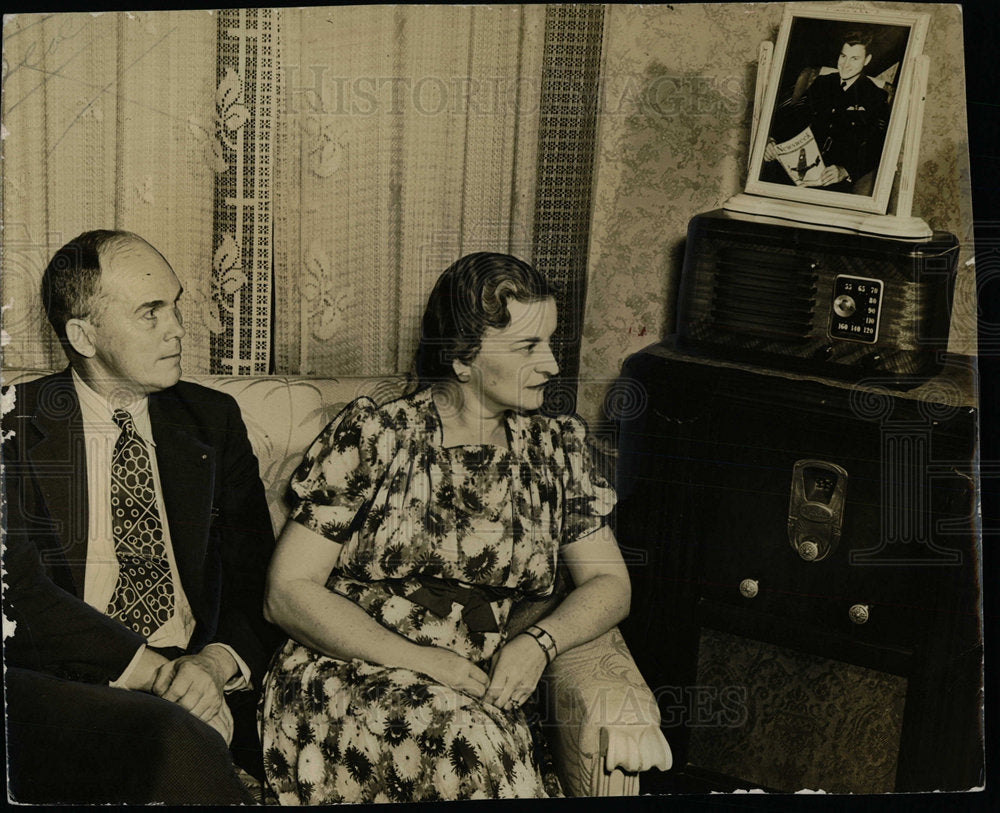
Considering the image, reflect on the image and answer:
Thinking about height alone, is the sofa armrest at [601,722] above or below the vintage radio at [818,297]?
below

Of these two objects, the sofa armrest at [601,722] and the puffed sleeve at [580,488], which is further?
the puffed sleeve at [580,488]

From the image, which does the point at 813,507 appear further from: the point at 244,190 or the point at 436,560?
the point at 244,190

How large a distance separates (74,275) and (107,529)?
56 centimetres

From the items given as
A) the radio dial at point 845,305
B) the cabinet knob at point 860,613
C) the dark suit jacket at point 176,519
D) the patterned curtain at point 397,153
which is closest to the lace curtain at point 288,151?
the patterned curtain at point 397,153

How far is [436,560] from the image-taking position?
2.33 meters

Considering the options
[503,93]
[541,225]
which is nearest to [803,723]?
[541,225]

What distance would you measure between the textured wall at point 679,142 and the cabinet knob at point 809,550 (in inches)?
20.9

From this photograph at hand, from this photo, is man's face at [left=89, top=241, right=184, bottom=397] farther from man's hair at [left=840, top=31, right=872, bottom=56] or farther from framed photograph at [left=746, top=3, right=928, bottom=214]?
man's hair at [left=840, top=31, right=872, bottom=56]

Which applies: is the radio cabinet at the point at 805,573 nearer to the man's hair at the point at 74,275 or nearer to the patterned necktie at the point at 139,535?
the patterned necktie at the point at 139,535

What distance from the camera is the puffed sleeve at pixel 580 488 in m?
2.39

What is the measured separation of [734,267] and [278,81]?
42.3 inches

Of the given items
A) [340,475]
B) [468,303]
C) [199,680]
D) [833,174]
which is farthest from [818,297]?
[199,680]

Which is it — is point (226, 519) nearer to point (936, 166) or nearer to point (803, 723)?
point (803, 723)

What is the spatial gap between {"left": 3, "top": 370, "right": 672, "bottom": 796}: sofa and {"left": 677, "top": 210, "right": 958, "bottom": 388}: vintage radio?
0.71 meters
